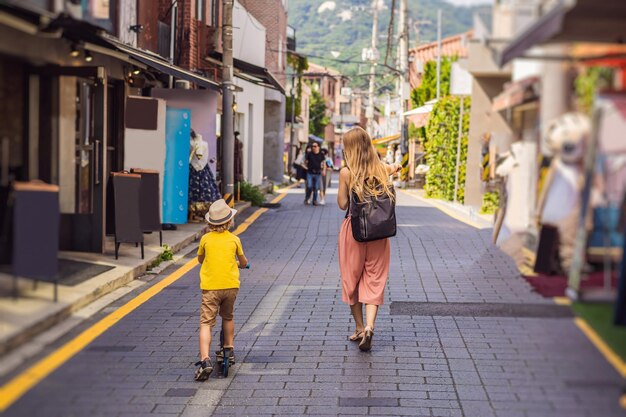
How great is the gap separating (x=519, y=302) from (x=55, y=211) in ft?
3.34

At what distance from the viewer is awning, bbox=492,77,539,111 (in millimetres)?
1922

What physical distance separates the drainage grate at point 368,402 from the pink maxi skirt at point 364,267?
169cm

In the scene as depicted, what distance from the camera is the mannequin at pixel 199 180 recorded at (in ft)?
58.9

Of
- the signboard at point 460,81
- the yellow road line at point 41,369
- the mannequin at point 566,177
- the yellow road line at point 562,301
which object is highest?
the signboard at point 460,81

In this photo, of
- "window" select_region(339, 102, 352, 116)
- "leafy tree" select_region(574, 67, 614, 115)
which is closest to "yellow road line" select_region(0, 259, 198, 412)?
"leafy tree" select_region(574, 67, 614, 115)

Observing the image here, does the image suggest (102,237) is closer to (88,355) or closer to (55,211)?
(88,355)

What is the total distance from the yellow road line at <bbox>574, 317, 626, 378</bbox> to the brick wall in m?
32.7

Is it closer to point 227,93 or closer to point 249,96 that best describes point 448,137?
point 227,93

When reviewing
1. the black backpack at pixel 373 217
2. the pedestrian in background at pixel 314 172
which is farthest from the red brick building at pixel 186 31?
the black backpack at pixel 373 217

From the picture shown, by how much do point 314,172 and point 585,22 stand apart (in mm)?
25301

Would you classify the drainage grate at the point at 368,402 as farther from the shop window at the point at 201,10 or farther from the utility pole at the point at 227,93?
the shop window at the point at 201,10

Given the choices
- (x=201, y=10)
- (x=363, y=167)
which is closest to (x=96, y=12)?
(x=363, y=167)

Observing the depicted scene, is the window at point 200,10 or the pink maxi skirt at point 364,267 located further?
the window at point 200,10

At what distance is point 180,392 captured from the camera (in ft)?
21.5
